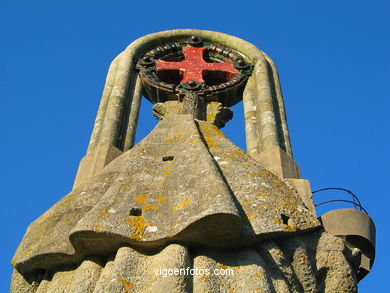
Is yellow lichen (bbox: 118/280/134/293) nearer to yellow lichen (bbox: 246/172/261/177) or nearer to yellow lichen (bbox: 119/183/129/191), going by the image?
yellow lichen (bbox: 119/183/129/191)

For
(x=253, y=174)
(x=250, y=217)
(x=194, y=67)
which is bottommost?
(x=250, y=217)

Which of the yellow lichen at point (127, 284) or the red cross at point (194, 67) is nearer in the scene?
the yellow lichen at point (127, 284)

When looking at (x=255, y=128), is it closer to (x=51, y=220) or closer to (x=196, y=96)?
(x=196, y=96)

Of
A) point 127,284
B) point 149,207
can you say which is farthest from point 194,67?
point 127,284

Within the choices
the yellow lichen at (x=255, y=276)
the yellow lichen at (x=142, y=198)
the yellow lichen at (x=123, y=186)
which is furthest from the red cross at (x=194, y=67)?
the yellow lichen at (x=255, y=276)

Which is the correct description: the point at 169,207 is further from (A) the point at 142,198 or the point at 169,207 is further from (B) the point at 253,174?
(B) the point at 253,174

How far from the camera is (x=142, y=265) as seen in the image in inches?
149

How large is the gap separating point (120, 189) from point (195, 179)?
575 millimetres

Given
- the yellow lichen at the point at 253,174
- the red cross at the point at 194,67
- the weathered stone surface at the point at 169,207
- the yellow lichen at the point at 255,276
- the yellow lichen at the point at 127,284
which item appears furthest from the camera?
the red cross at the point at 194,67

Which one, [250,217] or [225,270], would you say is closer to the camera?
[225,270]

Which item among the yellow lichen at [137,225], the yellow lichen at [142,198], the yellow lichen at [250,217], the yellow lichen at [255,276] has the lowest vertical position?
the yellow lichen at [255,276]

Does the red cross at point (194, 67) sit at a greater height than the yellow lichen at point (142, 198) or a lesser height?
greater

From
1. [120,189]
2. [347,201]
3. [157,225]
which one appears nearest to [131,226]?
[157,225]

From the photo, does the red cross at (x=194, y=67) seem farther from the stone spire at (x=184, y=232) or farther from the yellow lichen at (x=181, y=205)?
the yellow lichen at (x=181, y=205)
